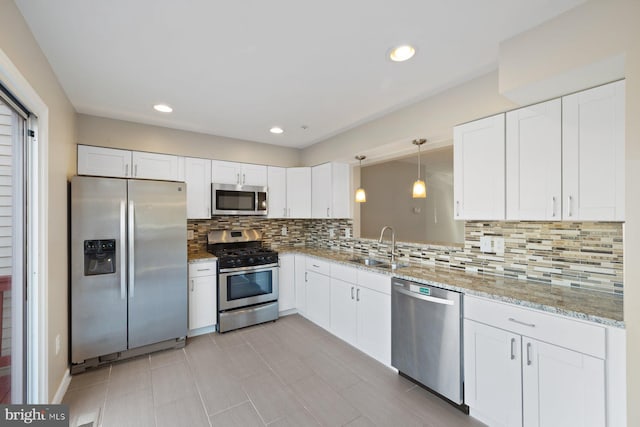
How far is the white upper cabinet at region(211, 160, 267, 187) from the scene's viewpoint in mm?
3555

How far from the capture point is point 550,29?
149cm

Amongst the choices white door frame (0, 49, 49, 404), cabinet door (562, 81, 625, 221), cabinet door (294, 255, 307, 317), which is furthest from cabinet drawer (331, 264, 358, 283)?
white door frame (0, 49, 49, 404)

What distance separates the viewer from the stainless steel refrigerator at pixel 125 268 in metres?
2.42

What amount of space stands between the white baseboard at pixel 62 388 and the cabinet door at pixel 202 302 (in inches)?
41.2

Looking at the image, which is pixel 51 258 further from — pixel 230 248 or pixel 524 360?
pixel 524 360

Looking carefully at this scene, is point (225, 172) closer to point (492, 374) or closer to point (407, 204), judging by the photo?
point (407, 204)

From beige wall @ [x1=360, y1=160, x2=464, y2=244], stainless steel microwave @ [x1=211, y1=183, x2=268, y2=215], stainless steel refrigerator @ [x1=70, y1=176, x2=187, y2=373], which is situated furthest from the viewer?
beige wall @ [x1=360, y1=160, x2=464, y2=244]

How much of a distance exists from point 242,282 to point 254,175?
4.93ft

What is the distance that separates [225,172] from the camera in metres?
3.62

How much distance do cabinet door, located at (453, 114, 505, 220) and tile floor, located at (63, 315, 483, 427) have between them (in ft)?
4.92

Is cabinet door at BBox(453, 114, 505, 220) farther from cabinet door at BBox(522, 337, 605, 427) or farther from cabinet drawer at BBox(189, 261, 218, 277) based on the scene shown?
cabinet drawer at BBox(189, 261, 218, 277)

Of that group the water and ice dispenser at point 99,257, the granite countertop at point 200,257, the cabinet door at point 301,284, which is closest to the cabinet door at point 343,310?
the cabinet door at point 301,284

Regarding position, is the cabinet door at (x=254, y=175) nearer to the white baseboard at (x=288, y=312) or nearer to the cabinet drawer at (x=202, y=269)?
the cabinet drawer at (x=202, y=269)

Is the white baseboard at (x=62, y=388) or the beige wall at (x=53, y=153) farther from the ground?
the beige wall at (x=53, y=153)
